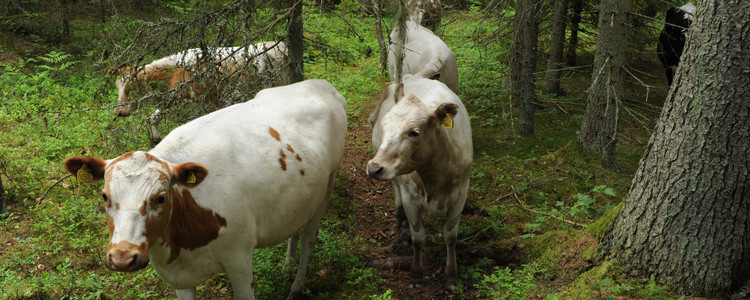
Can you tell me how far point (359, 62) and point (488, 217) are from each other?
938cm

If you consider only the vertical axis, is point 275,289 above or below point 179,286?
below

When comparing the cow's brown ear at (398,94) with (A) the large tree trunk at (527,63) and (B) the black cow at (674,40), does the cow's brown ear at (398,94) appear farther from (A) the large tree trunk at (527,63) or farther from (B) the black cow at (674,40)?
(B) the black cow at (674,40)

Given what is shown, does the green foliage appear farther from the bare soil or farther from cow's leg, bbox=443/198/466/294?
cow's leg, bbox=443/198/466/294

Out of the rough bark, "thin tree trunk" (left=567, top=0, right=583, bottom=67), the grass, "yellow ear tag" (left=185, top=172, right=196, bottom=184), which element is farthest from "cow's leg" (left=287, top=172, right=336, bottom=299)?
"thin tree trunk" (left=567, top=0, right=583, bottom=67)

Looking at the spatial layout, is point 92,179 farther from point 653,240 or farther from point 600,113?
point 600,113

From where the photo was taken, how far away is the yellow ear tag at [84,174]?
373 centimetres

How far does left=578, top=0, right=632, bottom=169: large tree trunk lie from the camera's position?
7.47 metres

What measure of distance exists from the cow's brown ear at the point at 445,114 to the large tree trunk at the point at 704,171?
6.12 feet

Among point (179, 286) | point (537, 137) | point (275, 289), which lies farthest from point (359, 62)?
point (179, 286)

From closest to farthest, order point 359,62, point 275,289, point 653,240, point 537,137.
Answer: point 653,240 < point 275,289 < point 537,137 < point 359,62

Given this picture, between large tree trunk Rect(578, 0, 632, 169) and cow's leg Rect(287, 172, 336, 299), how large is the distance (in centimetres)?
425

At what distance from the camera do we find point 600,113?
8.09m

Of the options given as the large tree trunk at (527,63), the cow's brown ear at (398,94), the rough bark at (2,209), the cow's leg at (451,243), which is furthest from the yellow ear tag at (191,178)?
the large tree trunk at (527,63)

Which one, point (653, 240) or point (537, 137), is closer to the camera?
point (653, 240)
